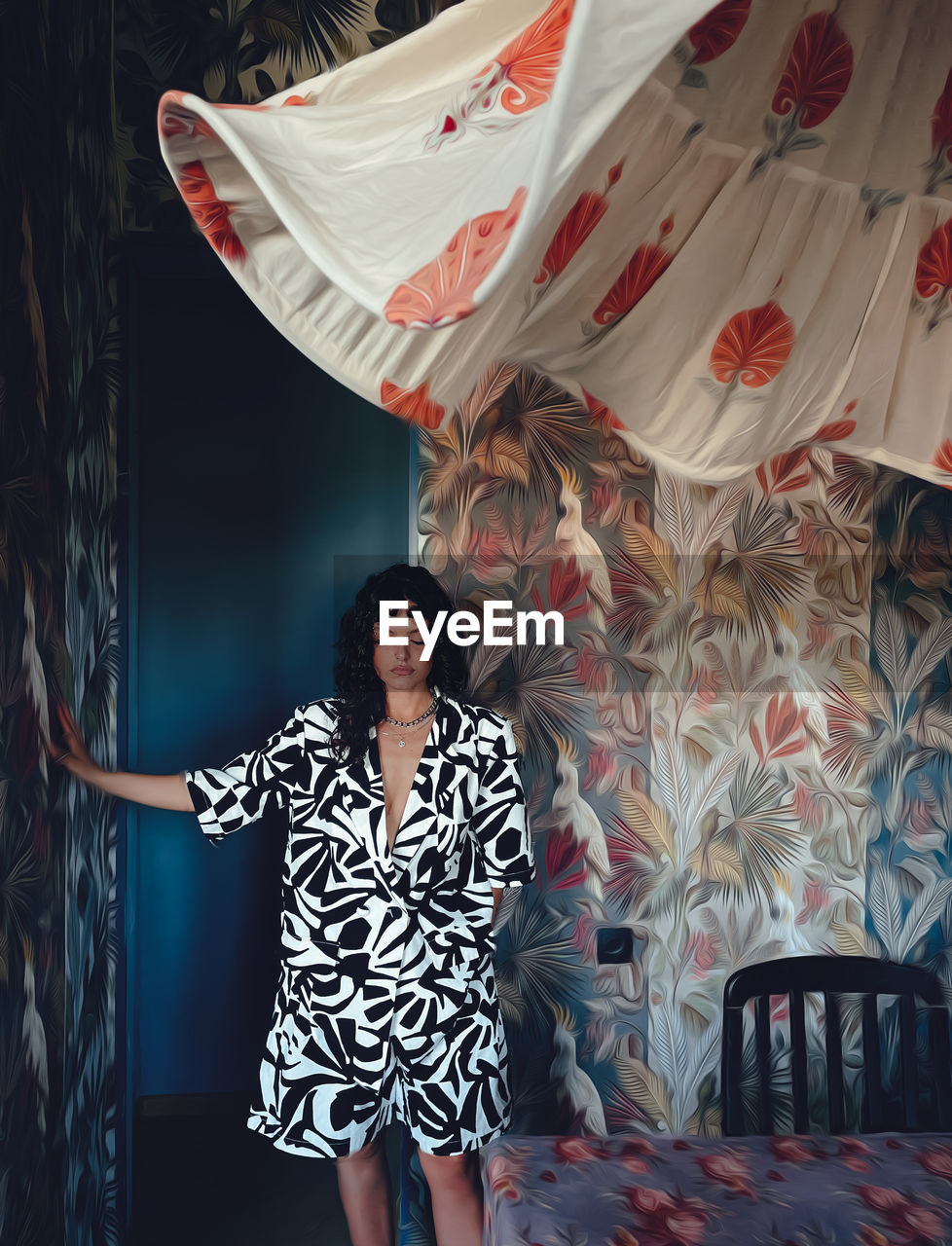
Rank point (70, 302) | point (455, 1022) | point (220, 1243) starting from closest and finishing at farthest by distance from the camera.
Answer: point (70, 302), point (455, 1022), point (220, 1243)

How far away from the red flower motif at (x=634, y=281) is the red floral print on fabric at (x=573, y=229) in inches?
3.1

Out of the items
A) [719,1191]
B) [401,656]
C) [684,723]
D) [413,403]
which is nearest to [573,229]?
[413,403]

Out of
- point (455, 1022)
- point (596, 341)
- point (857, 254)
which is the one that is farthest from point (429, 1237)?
point (857, 254)

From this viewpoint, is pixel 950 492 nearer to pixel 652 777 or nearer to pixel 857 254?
pixel 652 777

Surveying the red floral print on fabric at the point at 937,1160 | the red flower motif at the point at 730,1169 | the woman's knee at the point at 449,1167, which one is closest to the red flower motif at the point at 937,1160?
the red floral print on fabric at the point at 937,1160

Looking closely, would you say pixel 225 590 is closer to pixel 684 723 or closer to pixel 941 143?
pixel 684 723

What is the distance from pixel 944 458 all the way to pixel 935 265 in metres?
0.22

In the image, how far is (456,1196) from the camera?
61.9 inches

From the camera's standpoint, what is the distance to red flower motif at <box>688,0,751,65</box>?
2.20ft

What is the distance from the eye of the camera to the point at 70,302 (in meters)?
1.42

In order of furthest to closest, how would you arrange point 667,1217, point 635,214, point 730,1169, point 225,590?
point 225,590 → point 730,1169 → point 667,1217 → point 635,214

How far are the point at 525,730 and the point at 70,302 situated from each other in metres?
1.26

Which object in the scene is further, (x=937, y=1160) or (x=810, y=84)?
(x=937, y=1160)

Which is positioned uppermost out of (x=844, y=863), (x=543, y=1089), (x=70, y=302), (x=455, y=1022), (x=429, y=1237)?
(x=70, y=302)
